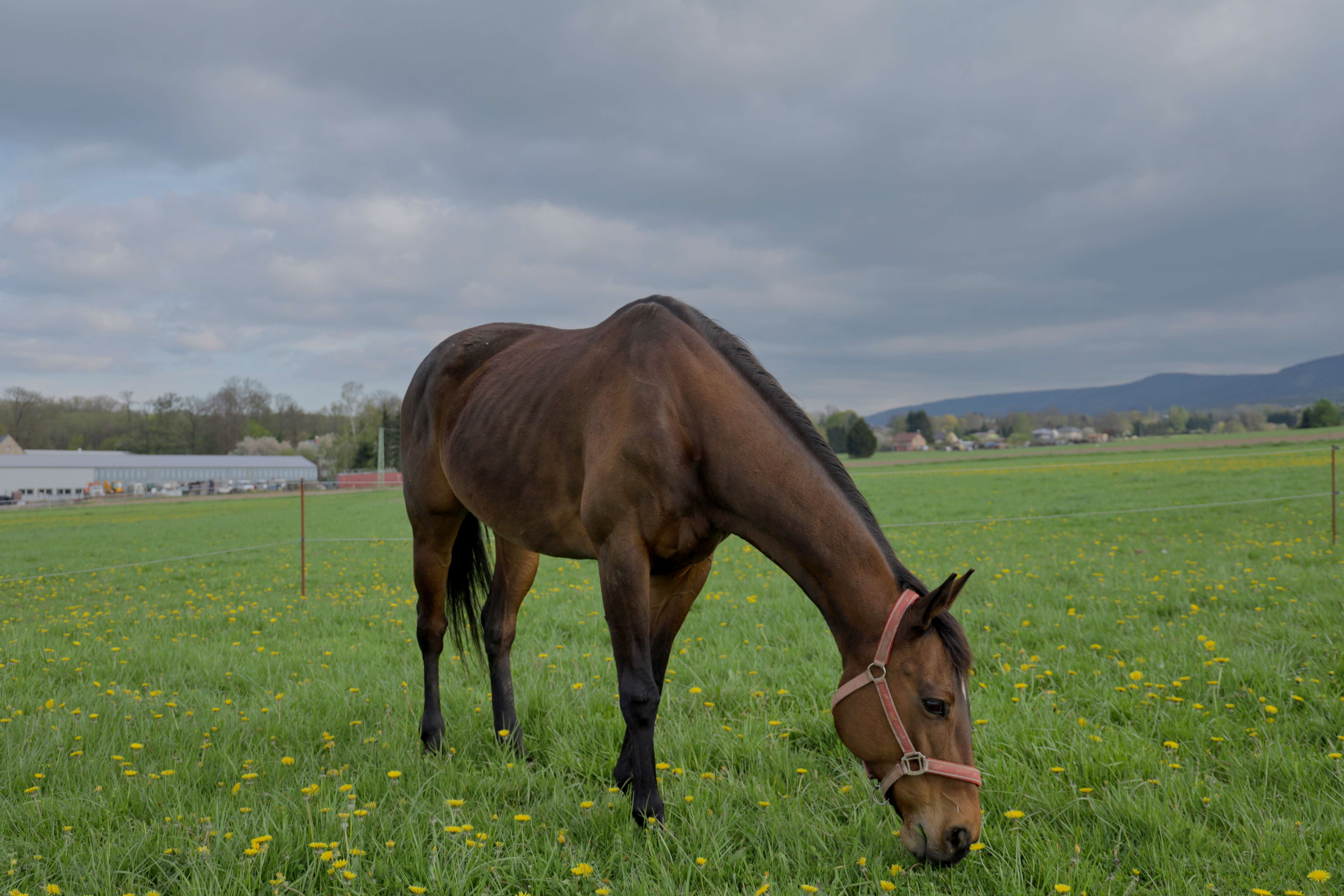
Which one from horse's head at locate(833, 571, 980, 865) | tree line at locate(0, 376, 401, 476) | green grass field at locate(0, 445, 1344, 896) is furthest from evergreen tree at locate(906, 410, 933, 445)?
horse's head at locate(833, 571, 980, 865)

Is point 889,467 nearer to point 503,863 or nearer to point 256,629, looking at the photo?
point 256,629

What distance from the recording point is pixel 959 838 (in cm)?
235

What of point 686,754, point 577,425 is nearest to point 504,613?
point 686,754

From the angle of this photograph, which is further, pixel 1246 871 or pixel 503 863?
pixel 503 863

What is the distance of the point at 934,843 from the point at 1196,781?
1307mm

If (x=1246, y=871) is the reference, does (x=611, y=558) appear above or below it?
above

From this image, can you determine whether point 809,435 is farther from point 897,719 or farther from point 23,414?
point 23,414

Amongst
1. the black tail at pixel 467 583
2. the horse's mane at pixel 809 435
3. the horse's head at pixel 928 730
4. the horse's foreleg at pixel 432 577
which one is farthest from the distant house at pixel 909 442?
the horse's head at pixel 928 730

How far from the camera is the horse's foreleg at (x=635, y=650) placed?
2.74 meters

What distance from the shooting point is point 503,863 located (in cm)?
253

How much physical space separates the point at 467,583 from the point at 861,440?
6456cm

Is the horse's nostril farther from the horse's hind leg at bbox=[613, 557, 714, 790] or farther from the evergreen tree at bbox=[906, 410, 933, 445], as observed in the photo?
the evergreen tree at bbox=[906, 410, 933, 445]

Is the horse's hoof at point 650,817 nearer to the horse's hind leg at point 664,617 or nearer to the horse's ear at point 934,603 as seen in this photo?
the horse's hind leg at point 664,617

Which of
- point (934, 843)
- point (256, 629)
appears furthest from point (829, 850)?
point (256, 629)
